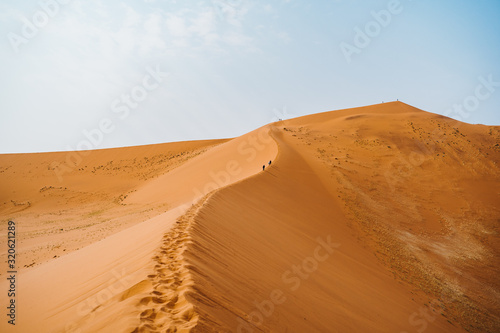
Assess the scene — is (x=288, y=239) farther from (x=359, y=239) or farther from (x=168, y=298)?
(x=168, y=298)

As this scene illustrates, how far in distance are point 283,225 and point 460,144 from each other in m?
17.5

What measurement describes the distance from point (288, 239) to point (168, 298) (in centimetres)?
511

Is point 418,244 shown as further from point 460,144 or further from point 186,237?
point 460,144

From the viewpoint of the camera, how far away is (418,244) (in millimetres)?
10859

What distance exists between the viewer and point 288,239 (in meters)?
7.82

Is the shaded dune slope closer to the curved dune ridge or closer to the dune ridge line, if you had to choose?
the curved dune ridge

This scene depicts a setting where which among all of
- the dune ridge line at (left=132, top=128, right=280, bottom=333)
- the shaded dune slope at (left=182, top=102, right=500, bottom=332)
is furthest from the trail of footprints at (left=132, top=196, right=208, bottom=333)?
the shaded dune slope at (left=182, top=102, right=500, bottom=332)

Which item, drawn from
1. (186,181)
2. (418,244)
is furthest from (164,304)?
(186,181)

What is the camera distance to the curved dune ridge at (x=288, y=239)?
356cm

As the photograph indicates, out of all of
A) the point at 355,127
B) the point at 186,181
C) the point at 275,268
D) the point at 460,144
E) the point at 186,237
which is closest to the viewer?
the point at 186,237

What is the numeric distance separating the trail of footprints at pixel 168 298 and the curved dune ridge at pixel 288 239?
19 millimetres

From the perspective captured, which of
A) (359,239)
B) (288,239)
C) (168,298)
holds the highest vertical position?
(168,298)

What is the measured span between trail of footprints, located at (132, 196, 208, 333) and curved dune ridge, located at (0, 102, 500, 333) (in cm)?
2

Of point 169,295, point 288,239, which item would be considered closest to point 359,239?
point 288,239
